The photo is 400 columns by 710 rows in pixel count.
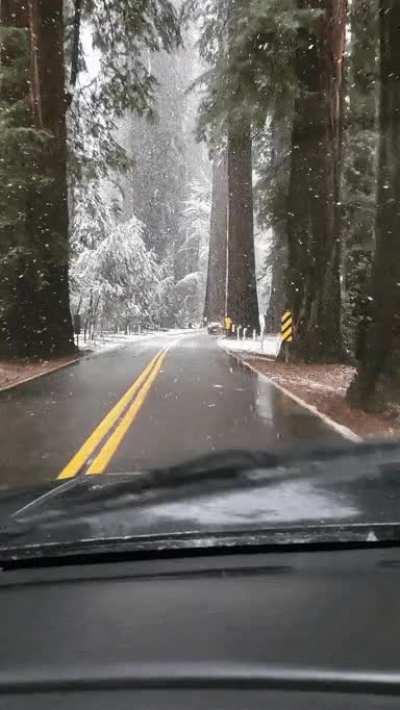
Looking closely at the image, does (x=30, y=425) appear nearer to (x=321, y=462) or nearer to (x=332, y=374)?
(x=321, y=462)

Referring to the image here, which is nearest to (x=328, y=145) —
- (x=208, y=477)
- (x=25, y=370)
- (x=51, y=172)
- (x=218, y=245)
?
(x=51, y=172)

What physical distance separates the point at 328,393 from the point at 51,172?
40.1 ft

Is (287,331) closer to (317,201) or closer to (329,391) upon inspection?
(317,201)

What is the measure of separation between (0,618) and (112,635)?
0.33 metres

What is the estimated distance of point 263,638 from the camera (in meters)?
1.54

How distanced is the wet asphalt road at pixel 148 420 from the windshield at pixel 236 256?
5cm

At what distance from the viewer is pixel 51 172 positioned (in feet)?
73.9

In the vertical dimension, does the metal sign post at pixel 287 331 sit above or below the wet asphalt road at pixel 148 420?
above

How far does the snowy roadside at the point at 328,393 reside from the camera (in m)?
10.2

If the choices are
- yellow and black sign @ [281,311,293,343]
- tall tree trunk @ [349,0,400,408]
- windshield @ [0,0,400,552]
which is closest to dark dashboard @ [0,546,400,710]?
windshield @ [0,0,400,552]

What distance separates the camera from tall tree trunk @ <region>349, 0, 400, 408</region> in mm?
10789

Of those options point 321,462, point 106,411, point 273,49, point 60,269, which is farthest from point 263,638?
point 60,269

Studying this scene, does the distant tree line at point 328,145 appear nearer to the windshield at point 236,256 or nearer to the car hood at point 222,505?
the windshield at point 236,256

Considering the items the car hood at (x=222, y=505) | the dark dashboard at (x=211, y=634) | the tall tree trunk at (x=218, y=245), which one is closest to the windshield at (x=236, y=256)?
the car hood at (x=222, y=505)
